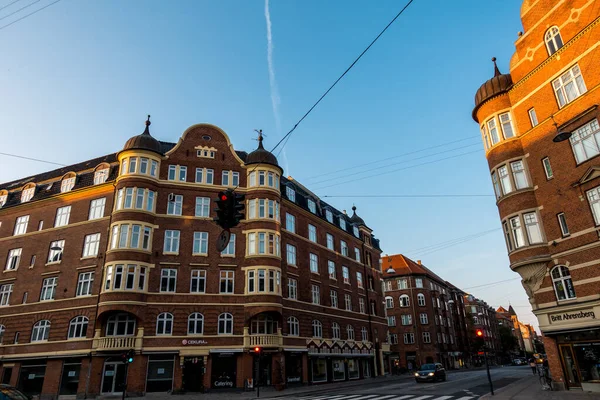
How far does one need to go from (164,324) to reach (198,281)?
12.7 ft

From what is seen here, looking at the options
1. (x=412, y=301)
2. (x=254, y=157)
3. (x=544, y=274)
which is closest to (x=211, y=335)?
(x=254, y=157)

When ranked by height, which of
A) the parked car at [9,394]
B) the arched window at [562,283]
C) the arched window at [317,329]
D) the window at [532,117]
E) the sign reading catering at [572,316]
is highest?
the window at [532,117]

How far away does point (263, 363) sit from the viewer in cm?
2992

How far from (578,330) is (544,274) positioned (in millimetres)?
3081

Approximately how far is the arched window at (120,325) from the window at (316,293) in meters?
16.5

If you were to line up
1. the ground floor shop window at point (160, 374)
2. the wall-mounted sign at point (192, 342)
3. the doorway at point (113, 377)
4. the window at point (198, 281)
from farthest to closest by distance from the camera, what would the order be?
the window at point (198, 281), the wall-mounted sign at point (192, 342), the ground floor shop window at point (160, 374), the doorway at point (113, 377)

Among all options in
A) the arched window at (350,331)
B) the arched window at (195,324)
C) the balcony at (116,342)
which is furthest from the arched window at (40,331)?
the arched window at (350,331)


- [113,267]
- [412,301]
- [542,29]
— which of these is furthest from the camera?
[412,301]

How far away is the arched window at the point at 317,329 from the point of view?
3638 centimetres

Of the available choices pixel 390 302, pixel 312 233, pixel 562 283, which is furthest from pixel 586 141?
pixel 390 302

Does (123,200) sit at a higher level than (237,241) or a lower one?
higher

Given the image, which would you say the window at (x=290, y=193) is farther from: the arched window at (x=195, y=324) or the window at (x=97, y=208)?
the window at (x=97, y=208)

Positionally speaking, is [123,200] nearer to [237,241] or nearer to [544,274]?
[237,241]

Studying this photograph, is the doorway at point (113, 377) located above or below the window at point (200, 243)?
below
